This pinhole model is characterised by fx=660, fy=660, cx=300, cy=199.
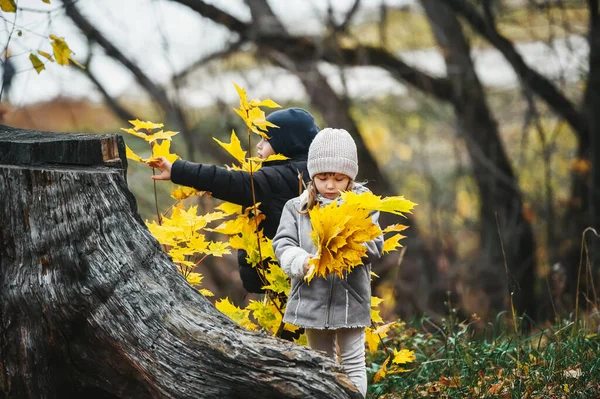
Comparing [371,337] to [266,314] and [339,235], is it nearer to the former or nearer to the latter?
[266,314]

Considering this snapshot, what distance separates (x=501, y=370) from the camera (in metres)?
3.30

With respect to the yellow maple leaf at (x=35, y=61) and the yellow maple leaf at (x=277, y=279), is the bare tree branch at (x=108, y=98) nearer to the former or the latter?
the yellow maple leaf at (x=35, y=61)

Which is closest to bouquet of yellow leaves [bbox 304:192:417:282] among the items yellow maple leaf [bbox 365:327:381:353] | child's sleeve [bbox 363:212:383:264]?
child's sleeve [bbox 363:212:383:264]

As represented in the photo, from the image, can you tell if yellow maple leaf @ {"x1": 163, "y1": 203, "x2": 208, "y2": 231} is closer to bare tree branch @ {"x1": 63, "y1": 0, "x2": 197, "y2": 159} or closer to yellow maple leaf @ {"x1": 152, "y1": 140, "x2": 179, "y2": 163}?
yellow maple leaf @ {"x1": 152, "y1": 140, "x2": 179, "y2": 163}

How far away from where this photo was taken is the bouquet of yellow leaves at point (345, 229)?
2475mm

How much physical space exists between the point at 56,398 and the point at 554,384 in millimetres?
2175

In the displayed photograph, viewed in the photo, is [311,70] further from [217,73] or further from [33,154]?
[33,154]

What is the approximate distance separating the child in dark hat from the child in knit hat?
261 mm

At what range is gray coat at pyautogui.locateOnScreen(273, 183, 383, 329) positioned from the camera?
273cm

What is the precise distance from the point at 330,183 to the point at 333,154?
0.44 feet

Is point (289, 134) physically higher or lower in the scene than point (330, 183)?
higher

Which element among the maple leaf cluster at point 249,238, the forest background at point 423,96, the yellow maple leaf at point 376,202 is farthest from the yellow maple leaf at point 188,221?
the forest background at point 423,96

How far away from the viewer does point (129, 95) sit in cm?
1005

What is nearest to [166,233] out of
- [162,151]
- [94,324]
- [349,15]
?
[162,151]
